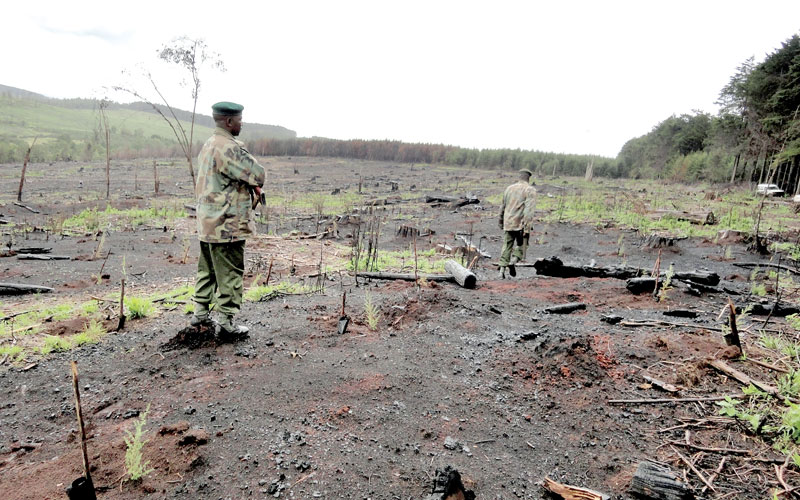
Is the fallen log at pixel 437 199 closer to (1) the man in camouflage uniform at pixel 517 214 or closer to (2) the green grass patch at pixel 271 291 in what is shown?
(1) the man in camouflage uniform at pixel 517 214

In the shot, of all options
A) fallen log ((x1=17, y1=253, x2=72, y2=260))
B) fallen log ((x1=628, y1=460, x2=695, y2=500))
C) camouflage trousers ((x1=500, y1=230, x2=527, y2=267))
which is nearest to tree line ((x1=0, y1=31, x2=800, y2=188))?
fallen log ((x1=17, y1=253, x2=72, y2=260))

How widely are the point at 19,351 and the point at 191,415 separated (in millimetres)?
2629

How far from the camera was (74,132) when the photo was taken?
6028 cm

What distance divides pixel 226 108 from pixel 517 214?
19.8ft

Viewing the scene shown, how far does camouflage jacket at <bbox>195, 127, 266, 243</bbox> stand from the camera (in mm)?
3871

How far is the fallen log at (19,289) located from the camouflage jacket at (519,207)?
8.23m

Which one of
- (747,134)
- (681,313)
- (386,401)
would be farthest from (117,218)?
(747,134)

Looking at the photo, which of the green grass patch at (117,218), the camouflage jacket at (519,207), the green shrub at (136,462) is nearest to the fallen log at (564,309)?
the camouflage jacket at (519,207)

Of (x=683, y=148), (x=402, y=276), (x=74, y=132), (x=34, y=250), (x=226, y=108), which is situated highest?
(x=683, y=148)

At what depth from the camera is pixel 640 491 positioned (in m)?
2.42

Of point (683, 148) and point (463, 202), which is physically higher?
point (683, 148)

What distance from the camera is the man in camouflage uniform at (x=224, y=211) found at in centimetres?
389

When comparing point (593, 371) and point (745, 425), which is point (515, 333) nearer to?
point (593, 371)

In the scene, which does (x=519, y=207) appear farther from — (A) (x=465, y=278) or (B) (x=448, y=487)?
(B) (x=448, y=487)
